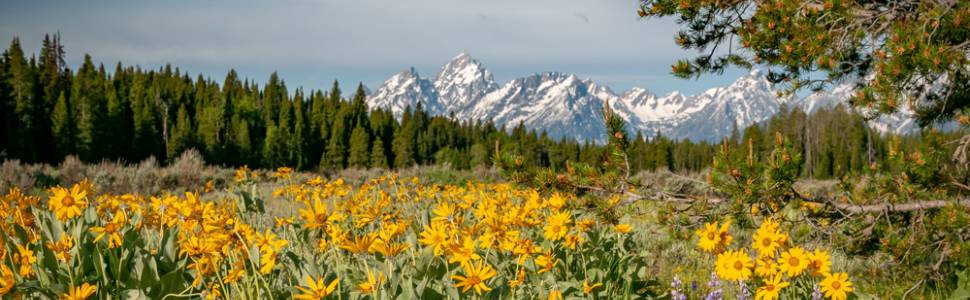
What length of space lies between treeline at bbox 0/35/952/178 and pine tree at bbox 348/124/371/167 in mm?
127

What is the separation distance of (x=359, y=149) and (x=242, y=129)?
1457cm

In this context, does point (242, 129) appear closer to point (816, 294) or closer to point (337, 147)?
point (337, 147)

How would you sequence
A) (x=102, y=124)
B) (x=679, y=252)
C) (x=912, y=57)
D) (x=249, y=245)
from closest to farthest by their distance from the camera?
(x=249, y=245), (x=912, y=57), (x=679, y=252), (x=102, y=124)

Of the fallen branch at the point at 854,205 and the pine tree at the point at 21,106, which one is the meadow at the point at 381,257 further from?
the pine tree at the point at 21,106

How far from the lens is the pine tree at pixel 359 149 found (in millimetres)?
68688

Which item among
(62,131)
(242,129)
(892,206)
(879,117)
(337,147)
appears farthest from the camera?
(337,147)

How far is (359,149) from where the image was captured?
68.7 m

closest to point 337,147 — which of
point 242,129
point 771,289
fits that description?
point 242,129

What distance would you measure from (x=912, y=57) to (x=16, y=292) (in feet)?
14.0

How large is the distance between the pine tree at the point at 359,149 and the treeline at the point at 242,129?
127 millimetres

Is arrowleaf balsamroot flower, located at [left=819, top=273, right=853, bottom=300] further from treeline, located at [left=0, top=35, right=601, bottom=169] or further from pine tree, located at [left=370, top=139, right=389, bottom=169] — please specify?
pine tree, located at [left=370, top=139, right=389, bottom=169]

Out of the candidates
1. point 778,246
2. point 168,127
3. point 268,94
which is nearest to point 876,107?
point 778,246

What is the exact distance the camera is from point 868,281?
4.71 meters

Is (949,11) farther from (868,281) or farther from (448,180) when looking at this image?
(448,180)
